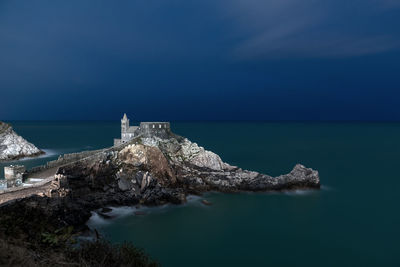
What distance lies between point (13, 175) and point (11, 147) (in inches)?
1638

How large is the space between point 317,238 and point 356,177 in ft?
95.0

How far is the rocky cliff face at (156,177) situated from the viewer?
108ft

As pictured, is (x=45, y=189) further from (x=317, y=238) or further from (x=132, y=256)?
(x=317, y=238)

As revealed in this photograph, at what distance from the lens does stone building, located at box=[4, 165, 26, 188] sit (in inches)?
1062

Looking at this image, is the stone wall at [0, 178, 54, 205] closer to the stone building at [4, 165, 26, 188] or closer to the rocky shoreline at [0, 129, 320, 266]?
the rocky shoreline at [0, 129, 320, 266]

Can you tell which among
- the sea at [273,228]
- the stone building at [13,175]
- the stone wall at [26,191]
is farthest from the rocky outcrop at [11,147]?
the sea at [273,228]

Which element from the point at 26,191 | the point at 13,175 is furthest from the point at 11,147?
the point at 26,191

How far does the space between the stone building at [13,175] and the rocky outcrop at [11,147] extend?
38.4 meters

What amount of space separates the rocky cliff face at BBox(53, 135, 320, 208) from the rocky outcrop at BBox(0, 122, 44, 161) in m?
34.6

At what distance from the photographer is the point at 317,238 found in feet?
88.7

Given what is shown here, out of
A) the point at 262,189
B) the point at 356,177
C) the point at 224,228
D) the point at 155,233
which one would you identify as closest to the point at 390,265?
the point at 224,228

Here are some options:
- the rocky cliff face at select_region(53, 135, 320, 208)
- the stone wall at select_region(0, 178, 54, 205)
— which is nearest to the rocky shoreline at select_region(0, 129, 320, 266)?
the rocky cliff face at select_region(53, 135, 320, 208)

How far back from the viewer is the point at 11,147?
201 ft

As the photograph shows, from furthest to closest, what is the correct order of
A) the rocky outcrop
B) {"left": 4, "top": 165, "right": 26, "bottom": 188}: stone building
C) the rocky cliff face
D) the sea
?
the rocky outcrop
the rocky cliff face
{"left": 4, "top": 165, "right": 26, "bottom": 188}: stone building
the sea
